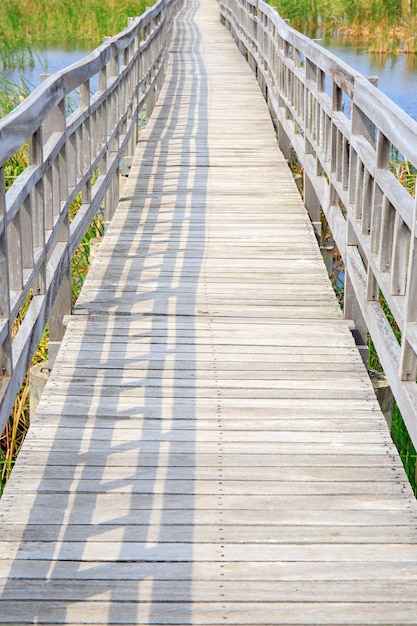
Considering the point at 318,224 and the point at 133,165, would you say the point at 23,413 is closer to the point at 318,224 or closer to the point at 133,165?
the point at 318,224

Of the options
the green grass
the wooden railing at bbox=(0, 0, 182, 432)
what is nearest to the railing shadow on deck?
the wooden railing at bbox=(0, 0, 182, 432)

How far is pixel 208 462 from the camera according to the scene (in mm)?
3615

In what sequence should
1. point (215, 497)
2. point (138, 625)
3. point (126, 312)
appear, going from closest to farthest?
point (138, 625), point (215, 497), point (126, 312)

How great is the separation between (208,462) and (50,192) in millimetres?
1450

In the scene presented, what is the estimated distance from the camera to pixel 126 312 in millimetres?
5121

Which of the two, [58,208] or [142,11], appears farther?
[142,11]

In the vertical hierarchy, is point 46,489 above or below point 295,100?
below

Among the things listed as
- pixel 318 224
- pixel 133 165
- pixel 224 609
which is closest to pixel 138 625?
pixel 224 609

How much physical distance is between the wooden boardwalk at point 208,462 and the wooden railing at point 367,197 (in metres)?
0.33

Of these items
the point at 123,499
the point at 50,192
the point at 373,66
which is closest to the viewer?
the point at 123,499

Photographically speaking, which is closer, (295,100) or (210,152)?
(295,100)

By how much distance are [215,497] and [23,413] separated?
7.15ft

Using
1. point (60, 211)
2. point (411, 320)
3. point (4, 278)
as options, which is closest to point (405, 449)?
point (411, 320)

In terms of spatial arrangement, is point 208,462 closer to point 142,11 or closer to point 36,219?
point 36,219
